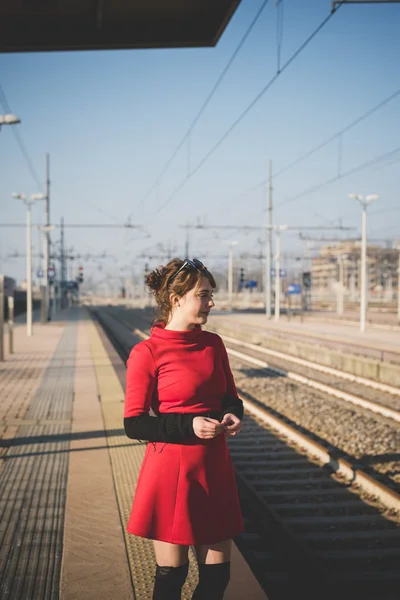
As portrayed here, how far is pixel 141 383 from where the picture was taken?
271cm

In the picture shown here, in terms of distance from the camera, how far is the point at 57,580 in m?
4.08

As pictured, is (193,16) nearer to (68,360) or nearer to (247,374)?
(247,374)

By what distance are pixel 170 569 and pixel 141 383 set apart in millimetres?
745

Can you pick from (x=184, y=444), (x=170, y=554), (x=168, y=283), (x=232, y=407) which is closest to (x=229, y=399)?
(x=232, y=407)

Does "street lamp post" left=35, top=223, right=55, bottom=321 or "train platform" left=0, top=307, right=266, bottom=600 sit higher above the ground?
"street lamp post" left=35, top=223, right=55, bottom=321

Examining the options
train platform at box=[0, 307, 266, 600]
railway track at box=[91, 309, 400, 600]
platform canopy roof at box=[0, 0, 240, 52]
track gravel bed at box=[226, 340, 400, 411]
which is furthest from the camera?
track gravel bed at box=[226, 340, 400, 411]

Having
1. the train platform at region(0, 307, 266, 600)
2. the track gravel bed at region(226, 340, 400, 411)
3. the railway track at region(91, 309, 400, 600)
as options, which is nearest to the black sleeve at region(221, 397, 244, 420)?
the train platform at region(0, 307, 266, 600)

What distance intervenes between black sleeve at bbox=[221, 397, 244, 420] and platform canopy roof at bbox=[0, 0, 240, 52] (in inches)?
140

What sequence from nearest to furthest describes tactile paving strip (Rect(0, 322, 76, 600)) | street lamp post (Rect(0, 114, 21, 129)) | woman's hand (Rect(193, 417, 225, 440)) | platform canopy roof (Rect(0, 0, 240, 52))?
woman's hand (Rect(193, 417, 225, 440)) → tactile paving strip (Rect(0, 322, 76, 600)) → platform canopy roof (Rect(0, 0, 240, 52)) → street lamp post (Rect(0, 114, 21, 129))

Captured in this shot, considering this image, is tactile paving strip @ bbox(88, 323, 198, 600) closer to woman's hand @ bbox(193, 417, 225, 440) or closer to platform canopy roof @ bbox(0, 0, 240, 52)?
woman's hand @ bbox(193, 417, 225, 440)

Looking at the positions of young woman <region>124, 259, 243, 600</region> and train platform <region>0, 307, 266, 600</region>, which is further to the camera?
train platform <region>0, 307, 266, 600</region>

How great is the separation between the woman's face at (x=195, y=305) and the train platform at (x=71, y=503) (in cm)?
181

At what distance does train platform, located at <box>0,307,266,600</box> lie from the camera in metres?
3.99

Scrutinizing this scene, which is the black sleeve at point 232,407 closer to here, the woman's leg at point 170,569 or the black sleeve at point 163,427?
the black sleeve at point 163,427
